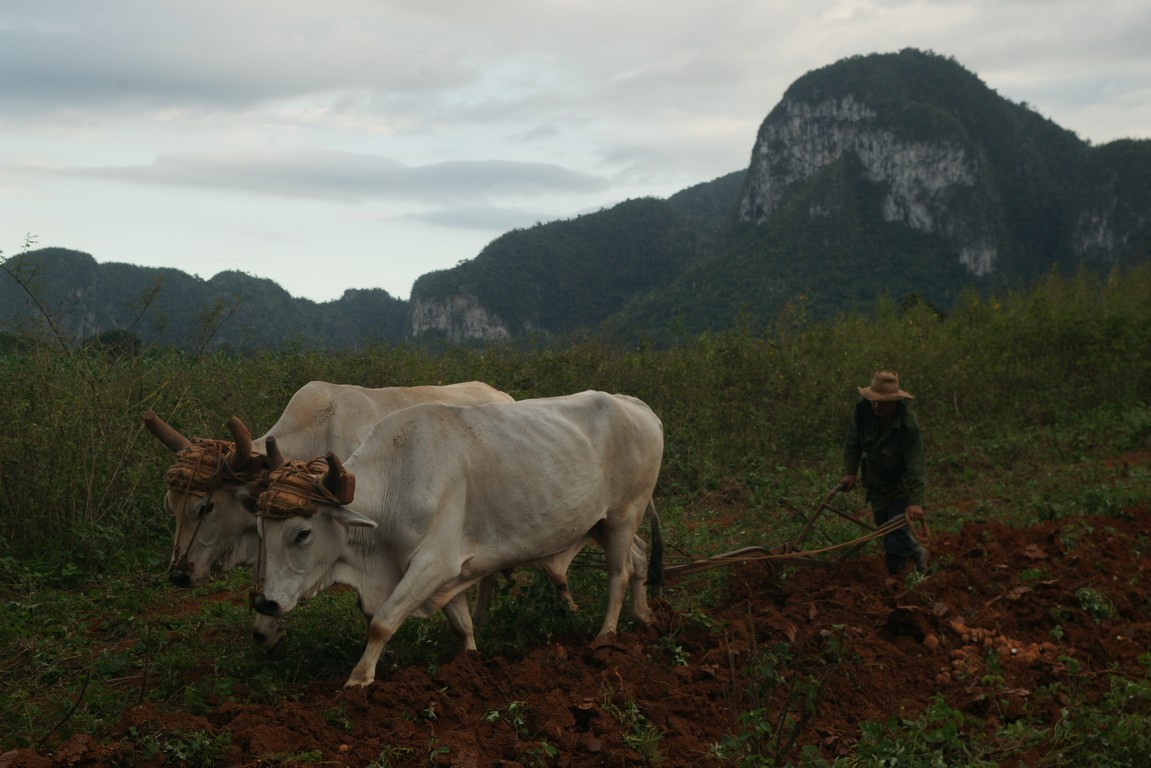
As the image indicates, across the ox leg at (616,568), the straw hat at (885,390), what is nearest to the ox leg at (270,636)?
the ox leg at (616,568)

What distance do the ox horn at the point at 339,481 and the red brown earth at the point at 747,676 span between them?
92 centimetres

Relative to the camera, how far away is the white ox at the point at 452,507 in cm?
512

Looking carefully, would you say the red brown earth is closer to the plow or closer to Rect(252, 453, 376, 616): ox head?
the plow

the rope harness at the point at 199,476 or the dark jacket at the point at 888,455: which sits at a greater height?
the rope harness at the point at 199,476

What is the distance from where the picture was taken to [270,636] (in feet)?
18.9

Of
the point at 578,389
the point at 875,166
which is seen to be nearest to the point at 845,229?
the point at 875,166

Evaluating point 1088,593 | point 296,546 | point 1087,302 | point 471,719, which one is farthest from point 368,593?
point 1087,302

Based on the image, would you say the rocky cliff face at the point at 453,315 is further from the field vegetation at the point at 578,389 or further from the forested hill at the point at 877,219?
the field vegetation at the point at 578,389

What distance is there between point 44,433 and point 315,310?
4473 centimetres

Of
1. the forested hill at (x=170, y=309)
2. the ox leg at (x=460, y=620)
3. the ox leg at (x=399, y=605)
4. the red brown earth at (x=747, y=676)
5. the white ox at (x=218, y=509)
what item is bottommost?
the red brown earth at (x=747, y=676)

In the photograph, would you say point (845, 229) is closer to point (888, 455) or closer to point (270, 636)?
point (888, 455)

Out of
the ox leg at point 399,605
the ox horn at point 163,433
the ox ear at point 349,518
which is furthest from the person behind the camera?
the ox horn at point 163,433

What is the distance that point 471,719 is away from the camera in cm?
452

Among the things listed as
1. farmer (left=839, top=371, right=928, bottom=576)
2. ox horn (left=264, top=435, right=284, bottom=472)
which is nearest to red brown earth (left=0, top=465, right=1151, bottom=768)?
farmer (left=839, top=371, right=928, bottom=576)
